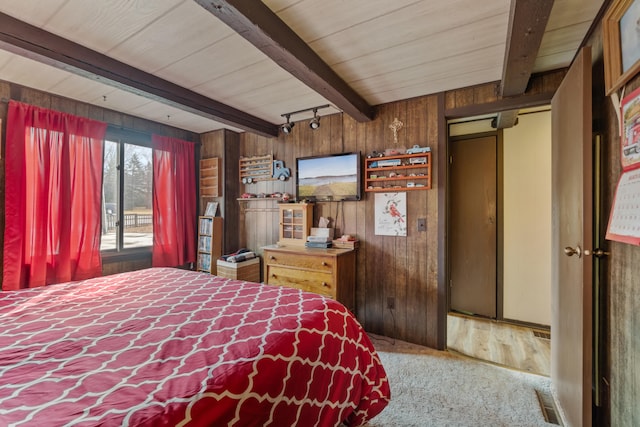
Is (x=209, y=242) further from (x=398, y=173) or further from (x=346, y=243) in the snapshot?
(x=398, y=173)

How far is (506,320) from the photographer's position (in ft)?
10.2

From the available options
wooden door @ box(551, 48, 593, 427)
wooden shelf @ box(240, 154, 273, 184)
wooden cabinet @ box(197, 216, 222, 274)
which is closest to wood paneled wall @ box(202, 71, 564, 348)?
wooden shelf @ box(240, 154, 273, 184)

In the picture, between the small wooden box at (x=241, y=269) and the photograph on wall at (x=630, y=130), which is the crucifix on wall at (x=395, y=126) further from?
the small wooden box at (x=241, y=269)

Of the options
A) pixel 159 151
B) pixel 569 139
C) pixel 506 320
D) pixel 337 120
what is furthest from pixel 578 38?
pixel 159 151

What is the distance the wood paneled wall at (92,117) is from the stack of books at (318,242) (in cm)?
198

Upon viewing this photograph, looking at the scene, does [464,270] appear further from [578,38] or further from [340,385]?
[340,385]

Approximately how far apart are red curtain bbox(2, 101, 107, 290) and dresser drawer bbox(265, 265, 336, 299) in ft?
5.82

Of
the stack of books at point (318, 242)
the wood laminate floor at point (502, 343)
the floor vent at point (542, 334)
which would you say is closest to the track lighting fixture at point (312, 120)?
the stack of books at point (318, 242)

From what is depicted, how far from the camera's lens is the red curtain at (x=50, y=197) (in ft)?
7.59

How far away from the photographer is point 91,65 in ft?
5.92

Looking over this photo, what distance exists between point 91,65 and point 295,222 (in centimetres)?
209

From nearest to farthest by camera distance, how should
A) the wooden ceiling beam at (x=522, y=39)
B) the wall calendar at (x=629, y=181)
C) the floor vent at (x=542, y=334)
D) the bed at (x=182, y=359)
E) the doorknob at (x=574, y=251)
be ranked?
the bed at (x=182, y=359) → the wall calendar at (x=629, y=181) → the wooden ceiling beam at (x=522, y=39) → the doorknob at (x=574, y=251) → the floor vent at (x=542, y=334)

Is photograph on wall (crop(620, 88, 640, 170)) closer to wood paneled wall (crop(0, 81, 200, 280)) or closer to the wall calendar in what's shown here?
the wall calendar

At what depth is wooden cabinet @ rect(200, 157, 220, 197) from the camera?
358 centimetres
